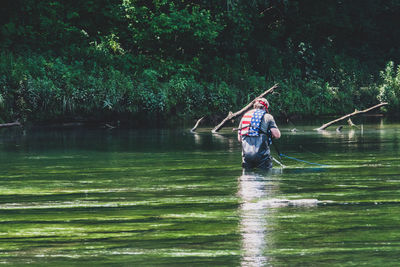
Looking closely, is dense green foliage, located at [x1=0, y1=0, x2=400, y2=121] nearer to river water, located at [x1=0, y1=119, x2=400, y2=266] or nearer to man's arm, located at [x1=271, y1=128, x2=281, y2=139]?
river water, located at [x1=0, y1=119, x2=400, y2=266]

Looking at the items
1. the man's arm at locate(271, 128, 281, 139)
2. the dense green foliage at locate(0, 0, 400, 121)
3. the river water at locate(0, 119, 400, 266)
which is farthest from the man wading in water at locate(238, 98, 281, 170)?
the dense green foliage at locate(0, 0, 400, 121)

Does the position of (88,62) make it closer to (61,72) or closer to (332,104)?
(61,72)

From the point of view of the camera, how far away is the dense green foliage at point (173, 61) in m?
34.5

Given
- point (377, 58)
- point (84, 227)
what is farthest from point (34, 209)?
point (377, 58)

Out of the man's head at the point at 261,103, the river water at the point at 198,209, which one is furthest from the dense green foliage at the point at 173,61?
the man's head at the point at 261,103

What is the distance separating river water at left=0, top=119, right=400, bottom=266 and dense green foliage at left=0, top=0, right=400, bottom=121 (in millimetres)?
15592

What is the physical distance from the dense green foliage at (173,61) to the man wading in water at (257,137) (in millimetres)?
18165

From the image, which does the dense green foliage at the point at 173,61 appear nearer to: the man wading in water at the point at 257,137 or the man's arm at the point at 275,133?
the man wading in water at the point at 257,137

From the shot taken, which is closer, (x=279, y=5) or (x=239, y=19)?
(x=239, y=19)

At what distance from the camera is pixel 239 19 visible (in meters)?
44.7

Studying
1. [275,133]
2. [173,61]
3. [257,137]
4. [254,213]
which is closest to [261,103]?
[257,137]

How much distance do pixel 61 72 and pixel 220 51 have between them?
1302 cm

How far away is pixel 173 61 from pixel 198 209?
107ft

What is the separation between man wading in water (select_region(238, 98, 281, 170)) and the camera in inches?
573
